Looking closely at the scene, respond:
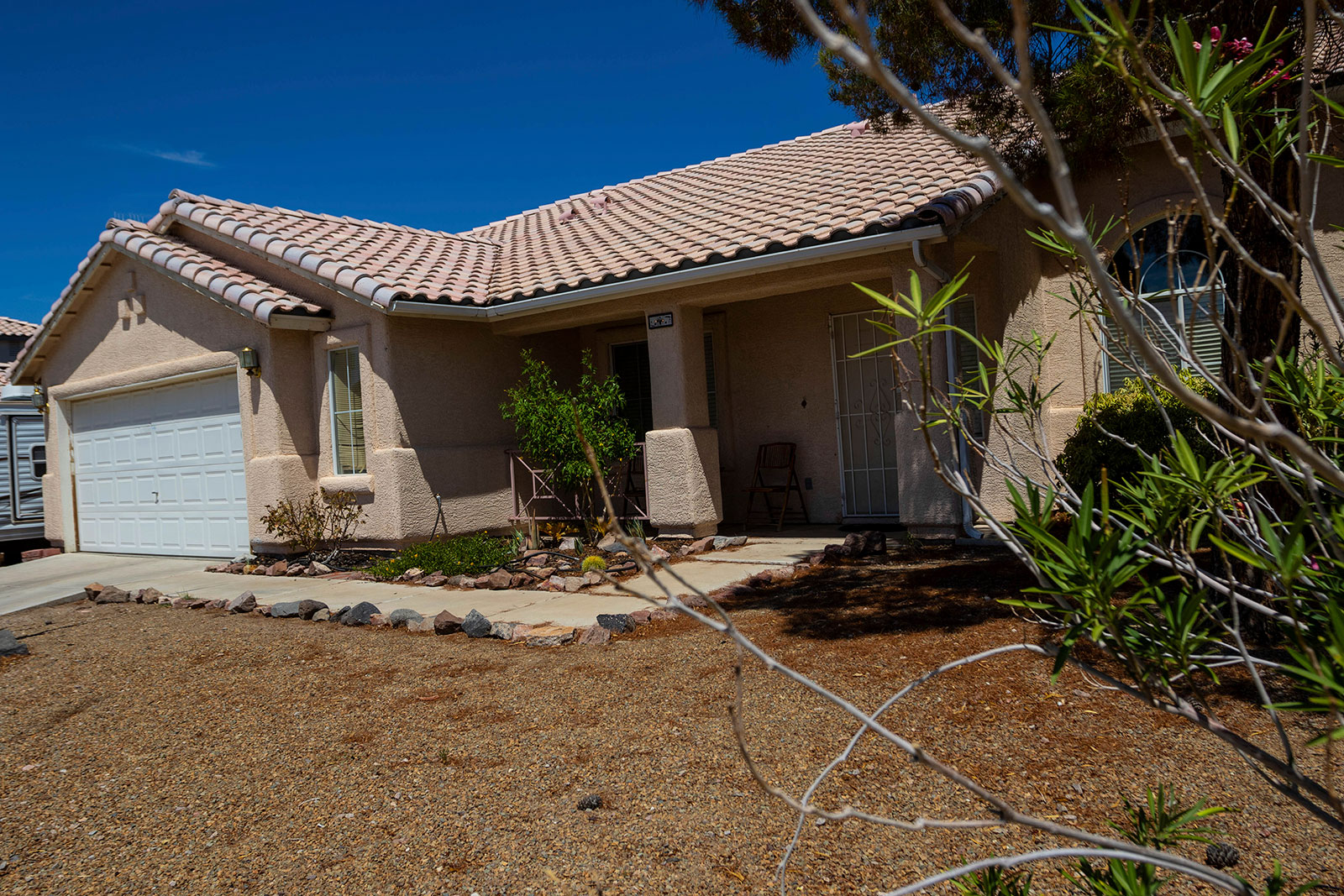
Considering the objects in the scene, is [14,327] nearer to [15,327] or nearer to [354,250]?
[15,327]

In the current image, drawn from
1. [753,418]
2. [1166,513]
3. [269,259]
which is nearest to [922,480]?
[753,418]

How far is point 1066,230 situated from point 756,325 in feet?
34.6

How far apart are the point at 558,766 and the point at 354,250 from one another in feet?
29.3

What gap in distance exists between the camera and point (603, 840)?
3.27 m

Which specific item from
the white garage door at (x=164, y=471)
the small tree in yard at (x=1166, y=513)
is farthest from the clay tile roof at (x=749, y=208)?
the small tree in yard at (x=1166, y=513)

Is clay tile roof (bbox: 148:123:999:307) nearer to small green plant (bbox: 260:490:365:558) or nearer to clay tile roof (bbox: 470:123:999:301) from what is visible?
clay tile roof (bbox: 470:123:999:301)

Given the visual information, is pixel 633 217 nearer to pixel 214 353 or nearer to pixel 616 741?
pixel 214 353

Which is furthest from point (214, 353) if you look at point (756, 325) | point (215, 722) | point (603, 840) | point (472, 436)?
point (603, 840)

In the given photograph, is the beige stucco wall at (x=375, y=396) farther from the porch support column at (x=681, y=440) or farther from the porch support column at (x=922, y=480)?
the porch support column at (x=922, y=480)

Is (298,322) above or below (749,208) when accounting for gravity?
below

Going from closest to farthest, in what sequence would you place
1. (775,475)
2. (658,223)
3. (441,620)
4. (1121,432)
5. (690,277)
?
1. (441,620)
2. (1121,432)
3. (690,277)
4. (775,475)
5. (658,223)

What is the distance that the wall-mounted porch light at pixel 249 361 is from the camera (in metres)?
10.6

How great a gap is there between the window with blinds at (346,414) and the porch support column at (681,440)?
332cm

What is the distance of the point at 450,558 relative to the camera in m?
9.33
